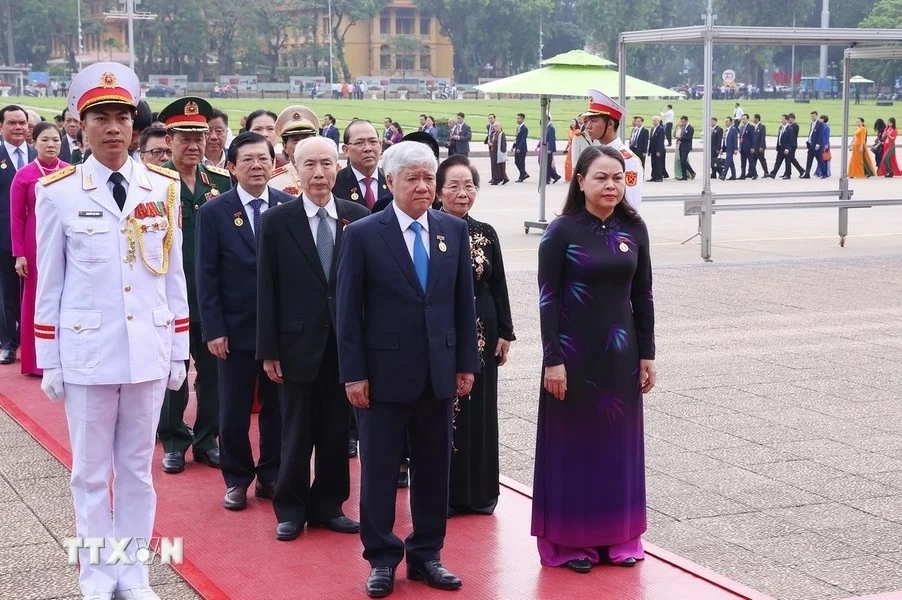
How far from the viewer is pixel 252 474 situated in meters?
6.17

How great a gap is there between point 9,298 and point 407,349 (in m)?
6.05

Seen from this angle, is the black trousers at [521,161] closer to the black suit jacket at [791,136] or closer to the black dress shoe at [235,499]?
the black suit jacket at [791,136]

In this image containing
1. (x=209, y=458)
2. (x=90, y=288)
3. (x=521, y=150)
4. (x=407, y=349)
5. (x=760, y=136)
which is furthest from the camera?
(x=760, y=136)

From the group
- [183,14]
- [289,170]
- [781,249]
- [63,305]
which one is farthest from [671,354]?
[183,14]

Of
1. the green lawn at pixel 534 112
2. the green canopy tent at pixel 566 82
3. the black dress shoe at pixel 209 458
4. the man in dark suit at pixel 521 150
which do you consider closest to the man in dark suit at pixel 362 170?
the black dress shoe at pixel 209 458

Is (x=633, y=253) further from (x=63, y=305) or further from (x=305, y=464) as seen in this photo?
(x=63, y=305)

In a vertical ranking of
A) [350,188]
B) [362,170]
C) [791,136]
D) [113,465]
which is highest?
[791,136]

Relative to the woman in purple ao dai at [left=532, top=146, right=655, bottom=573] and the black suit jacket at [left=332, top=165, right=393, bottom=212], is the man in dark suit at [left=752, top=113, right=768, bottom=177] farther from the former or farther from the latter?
the woman in purple ao dai at [left=532, top=146, right=655, bottom=573]

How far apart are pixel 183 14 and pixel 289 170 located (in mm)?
94847

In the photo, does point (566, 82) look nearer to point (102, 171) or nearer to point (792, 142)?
point (102, 171)

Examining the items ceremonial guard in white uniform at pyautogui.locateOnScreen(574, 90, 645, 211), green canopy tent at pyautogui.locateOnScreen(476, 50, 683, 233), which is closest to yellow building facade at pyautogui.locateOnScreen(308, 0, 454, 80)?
green canopy tent at pyautogui.locateOnScreen(476, 50, 683, 233)

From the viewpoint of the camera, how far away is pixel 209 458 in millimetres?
6848

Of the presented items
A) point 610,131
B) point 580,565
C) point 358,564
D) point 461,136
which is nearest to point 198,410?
point 358,564

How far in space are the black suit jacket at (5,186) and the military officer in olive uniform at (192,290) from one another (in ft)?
10.9
